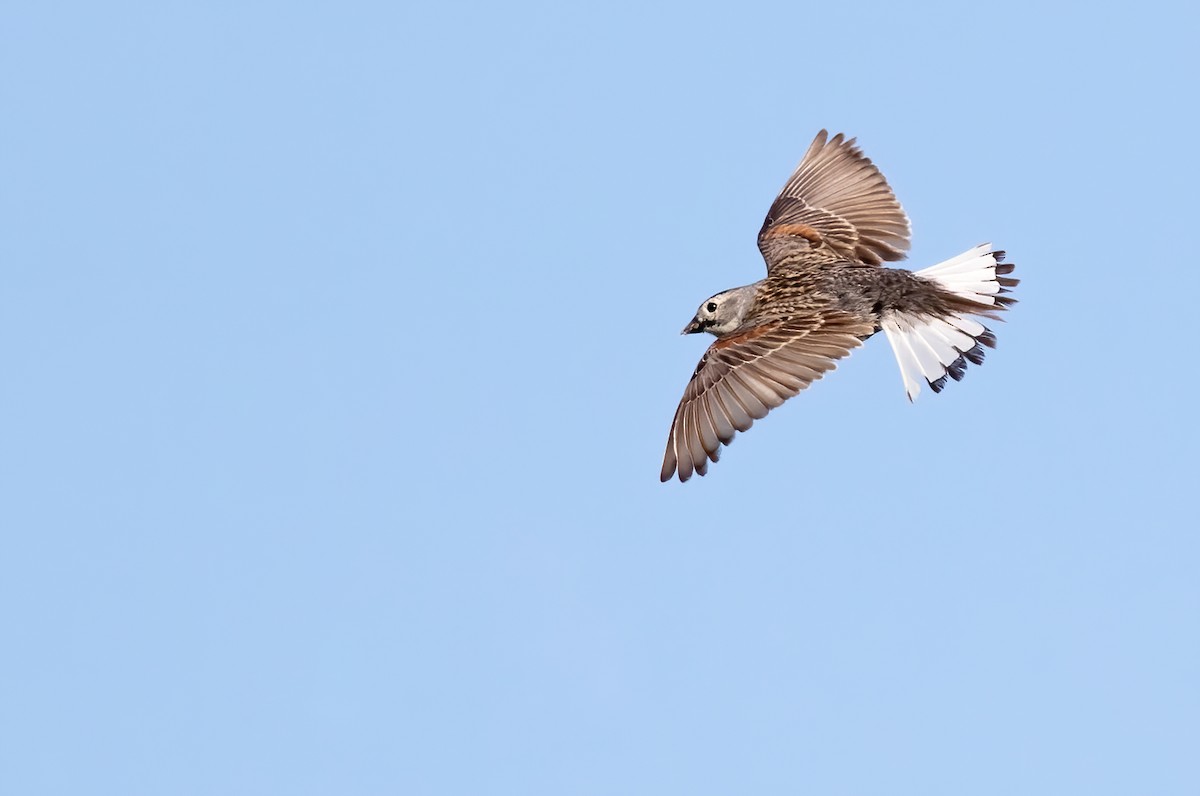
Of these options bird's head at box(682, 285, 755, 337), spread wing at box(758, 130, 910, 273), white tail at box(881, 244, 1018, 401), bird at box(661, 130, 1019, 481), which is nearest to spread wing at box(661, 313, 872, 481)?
bird at box(661, 130, 1019, 481)

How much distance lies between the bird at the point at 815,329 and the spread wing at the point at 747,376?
0.5 inches

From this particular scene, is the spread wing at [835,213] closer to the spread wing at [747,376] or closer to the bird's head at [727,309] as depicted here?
the bird's head at [727,309]

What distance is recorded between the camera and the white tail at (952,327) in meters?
21.3

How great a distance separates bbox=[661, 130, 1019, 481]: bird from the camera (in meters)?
20.5

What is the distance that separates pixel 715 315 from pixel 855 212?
3.87m

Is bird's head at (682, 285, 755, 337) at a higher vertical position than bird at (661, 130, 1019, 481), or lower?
higher

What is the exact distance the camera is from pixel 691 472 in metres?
20.0

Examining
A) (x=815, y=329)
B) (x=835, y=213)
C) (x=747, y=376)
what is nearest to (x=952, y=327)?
(x=815, y=329)

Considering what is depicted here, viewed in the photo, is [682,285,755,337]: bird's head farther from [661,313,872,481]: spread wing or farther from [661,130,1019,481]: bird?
[661,313,872,481]: spread wing

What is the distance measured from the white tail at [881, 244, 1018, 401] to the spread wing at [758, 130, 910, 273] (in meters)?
2.52

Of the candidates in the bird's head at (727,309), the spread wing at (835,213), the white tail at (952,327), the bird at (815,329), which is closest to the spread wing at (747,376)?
the bird at (815,329)

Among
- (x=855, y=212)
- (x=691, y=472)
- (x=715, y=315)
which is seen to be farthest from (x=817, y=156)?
(x=691, y=472)

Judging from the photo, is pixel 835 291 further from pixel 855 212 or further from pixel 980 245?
pixel 855 212

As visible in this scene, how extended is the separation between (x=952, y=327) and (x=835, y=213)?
4.67m
